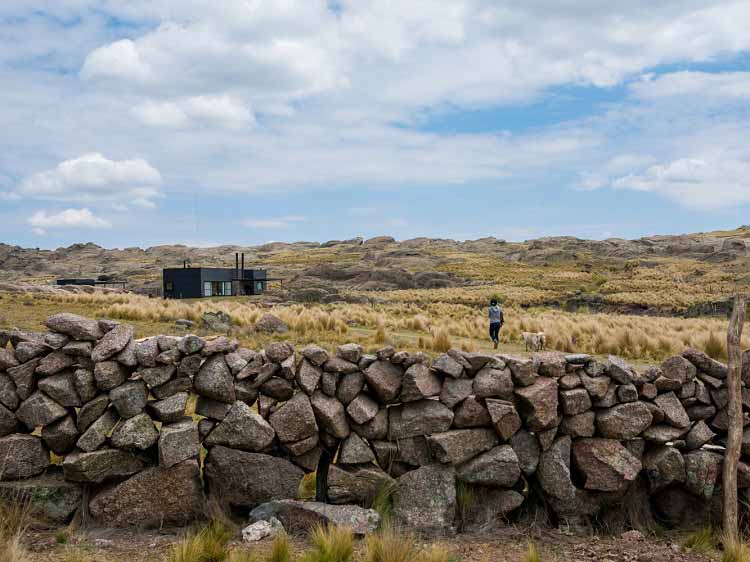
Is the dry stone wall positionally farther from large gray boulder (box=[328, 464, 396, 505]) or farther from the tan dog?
the tan dog

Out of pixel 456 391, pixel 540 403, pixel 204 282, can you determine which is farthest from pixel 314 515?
pixel 204 282

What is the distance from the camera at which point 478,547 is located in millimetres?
7668

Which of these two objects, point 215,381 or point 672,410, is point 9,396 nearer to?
point 215,381

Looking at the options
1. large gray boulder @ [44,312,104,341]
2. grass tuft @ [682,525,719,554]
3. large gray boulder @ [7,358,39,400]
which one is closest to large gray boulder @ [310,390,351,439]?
large gray boulder @ [44,312,104,341]

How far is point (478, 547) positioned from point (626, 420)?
2846mm

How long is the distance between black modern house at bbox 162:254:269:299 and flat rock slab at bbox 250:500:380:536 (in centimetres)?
5314

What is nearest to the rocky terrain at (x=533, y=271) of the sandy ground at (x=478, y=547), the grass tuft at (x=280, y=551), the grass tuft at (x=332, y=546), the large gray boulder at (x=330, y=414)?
the large gray boulder at (x=330, y=414)

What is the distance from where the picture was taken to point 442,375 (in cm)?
888

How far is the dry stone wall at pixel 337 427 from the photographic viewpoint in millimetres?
8047

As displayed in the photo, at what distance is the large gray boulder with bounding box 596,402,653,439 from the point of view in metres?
8.69

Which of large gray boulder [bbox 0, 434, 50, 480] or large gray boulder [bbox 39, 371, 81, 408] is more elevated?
large gray boulder [bbox 39, 371, 81, 408]

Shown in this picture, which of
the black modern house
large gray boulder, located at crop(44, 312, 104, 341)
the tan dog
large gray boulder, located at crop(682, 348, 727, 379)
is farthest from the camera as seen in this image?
the black modern house

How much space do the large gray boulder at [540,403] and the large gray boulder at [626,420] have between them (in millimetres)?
757

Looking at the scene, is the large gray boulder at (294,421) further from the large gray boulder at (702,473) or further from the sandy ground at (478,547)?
the large gray boulder at (702,473)
